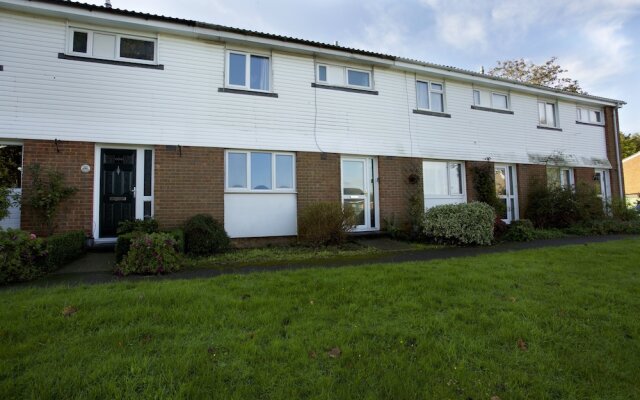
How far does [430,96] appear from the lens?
11.3 metres

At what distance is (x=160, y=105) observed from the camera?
8047mm

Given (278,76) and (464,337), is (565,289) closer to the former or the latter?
(464,337)

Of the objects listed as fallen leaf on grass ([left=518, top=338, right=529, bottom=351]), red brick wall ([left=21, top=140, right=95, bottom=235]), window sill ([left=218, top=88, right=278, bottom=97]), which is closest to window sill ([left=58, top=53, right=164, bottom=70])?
window sill ([left=218, top=88, right=278, bottom=97])

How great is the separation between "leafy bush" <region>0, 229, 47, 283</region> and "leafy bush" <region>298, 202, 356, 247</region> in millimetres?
4819

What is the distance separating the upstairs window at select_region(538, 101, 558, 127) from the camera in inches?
531

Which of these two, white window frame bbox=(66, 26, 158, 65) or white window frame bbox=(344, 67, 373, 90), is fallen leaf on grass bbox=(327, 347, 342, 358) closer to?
white window frame bbox=(66, 26, 158, 65)

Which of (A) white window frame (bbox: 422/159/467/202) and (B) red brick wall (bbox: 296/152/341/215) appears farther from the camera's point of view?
(A) white window frame (bbox: 422/159/467/202)

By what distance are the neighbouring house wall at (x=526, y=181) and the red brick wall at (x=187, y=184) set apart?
10.4 m

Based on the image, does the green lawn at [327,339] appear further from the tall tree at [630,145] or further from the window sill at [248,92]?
the tall tree at [630,145]

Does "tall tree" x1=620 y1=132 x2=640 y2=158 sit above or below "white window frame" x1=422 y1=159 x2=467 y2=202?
above

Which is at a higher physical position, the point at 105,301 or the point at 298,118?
the point at 298,118

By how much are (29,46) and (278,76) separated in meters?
5.36

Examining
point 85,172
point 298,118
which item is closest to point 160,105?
point 85,172

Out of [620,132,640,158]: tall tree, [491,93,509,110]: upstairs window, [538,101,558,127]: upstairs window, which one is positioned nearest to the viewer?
[491,93,509,110]: upstairs window
